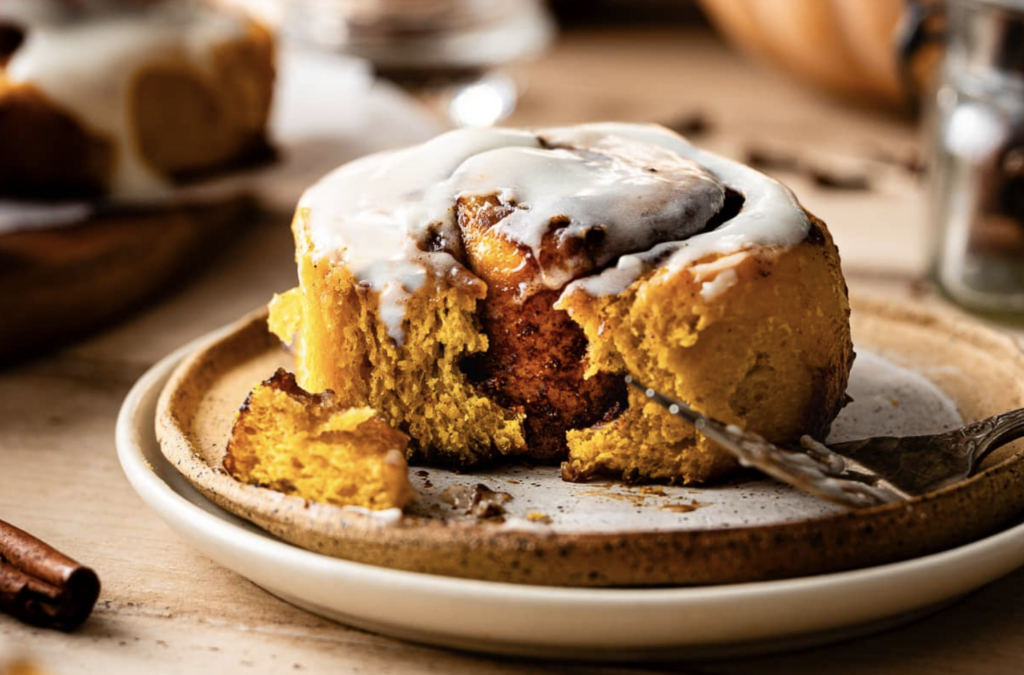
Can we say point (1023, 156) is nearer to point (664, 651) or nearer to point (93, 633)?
point (664, 651)

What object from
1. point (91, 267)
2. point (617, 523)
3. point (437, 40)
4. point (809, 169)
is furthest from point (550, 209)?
point (437, 40)

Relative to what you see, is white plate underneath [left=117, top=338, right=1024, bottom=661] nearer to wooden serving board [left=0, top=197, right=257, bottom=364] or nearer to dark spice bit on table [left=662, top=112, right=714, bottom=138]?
wooden serving board [left=0, top=197, right=257, bottom=364]

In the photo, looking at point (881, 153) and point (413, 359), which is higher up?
point (413, 359)

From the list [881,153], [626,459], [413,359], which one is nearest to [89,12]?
[413,359]

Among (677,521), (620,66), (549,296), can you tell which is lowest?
(620,66)

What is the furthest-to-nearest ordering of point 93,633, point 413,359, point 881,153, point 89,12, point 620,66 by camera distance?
1. point 620,66
2. point 881,153
3. point 89,12
4. point 413,359
5. point 93,633

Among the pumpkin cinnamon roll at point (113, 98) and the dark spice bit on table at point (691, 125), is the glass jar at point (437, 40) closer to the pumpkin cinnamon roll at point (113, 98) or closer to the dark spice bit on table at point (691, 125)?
the dark spice bit on table at point (691, 125)
